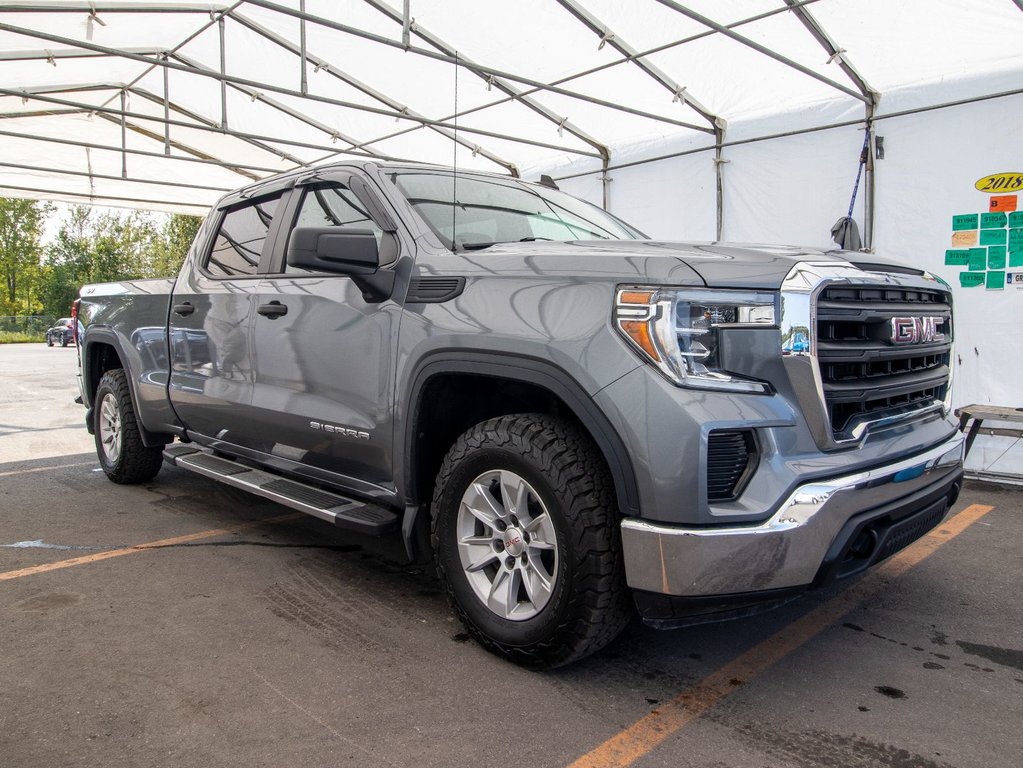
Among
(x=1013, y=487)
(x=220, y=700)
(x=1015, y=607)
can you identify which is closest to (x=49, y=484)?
(x=220, y=700)

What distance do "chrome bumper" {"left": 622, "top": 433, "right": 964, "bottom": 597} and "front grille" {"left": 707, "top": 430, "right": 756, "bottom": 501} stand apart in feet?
0.38

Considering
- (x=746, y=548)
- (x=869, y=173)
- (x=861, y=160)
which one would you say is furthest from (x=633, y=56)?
(x=746, y=548)

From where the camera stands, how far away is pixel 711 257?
8.27 ft

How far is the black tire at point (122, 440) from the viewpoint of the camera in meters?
5.41

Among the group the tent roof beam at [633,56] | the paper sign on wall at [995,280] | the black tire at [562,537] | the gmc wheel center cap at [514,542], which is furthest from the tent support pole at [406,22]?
the gmc wheel center cap at [514,542]

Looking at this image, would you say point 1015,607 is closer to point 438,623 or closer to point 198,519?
point 438,623

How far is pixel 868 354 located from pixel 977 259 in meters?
5.19

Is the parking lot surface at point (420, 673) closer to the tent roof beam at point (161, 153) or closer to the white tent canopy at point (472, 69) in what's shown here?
the white tent canopy at point (472, 69)

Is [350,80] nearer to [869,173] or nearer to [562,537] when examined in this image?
[869,173]

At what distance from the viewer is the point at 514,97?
969cm

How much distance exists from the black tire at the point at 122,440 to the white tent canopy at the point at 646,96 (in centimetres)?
292

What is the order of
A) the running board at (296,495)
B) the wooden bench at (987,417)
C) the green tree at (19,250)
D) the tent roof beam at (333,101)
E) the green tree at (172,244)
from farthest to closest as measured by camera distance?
the green tree at (172,244)
the green tree at (19,250)
the tent roof beam at (333,101)
the wooden bench at (987,417)
the running board at (296,495)

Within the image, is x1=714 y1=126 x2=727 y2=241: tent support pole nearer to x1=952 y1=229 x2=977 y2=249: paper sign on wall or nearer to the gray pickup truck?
x1=952 y1=229 x2=977 y2=249: paper sign on wall

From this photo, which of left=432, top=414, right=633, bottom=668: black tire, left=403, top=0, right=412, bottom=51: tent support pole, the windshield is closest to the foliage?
left=403, top=0, right=412, bottom=51: tent support pole
